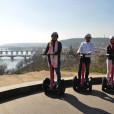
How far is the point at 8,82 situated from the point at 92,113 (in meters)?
4.30

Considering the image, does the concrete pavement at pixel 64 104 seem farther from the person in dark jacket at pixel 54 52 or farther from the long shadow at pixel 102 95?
the person in dark jacket at pixel 54 52

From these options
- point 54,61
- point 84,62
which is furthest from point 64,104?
point 84,62

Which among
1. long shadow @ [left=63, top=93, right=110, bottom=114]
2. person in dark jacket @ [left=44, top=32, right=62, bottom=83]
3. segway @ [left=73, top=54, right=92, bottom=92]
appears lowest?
long shadow @ [left=63, top=93, right=110, bottom=114]

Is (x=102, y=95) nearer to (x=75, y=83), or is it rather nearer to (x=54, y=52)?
(x=75, y=83)

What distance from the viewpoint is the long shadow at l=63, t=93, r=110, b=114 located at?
240 inches

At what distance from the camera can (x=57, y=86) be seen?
7.72 metres

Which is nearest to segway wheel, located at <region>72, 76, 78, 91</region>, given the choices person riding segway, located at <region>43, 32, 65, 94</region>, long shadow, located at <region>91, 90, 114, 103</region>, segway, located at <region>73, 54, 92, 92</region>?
segway, located at <region>73, 54, 92, 92</region>

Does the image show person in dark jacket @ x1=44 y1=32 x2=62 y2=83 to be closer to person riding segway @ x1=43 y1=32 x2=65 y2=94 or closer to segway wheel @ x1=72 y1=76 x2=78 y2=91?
person riding segway @ x1=43 y1=32 x2=65 y2=94

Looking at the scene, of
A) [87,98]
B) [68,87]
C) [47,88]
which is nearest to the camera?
[87,98]

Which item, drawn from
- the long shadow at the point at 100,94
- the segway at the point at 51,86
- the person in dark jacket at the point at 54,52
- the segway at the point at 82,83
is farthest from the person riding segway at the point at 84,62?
the person in dark jacket at the point at 54,52

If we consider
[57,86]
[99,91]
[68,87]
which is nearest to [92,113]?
[57,86]

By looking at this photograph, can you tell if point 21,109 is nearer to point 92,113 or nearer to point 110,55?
point 92,113

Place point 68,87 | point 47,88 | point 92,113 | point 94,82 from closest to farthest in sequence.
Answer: point 92,113 → point 47,88 → point 68,87 → point 94,82

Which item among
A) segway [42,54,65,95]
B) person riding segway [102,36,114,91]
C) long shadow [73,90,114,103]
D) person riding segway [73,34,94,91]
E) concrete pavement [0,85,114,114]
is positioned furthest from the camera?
person riding segway [73,34,94,91]
